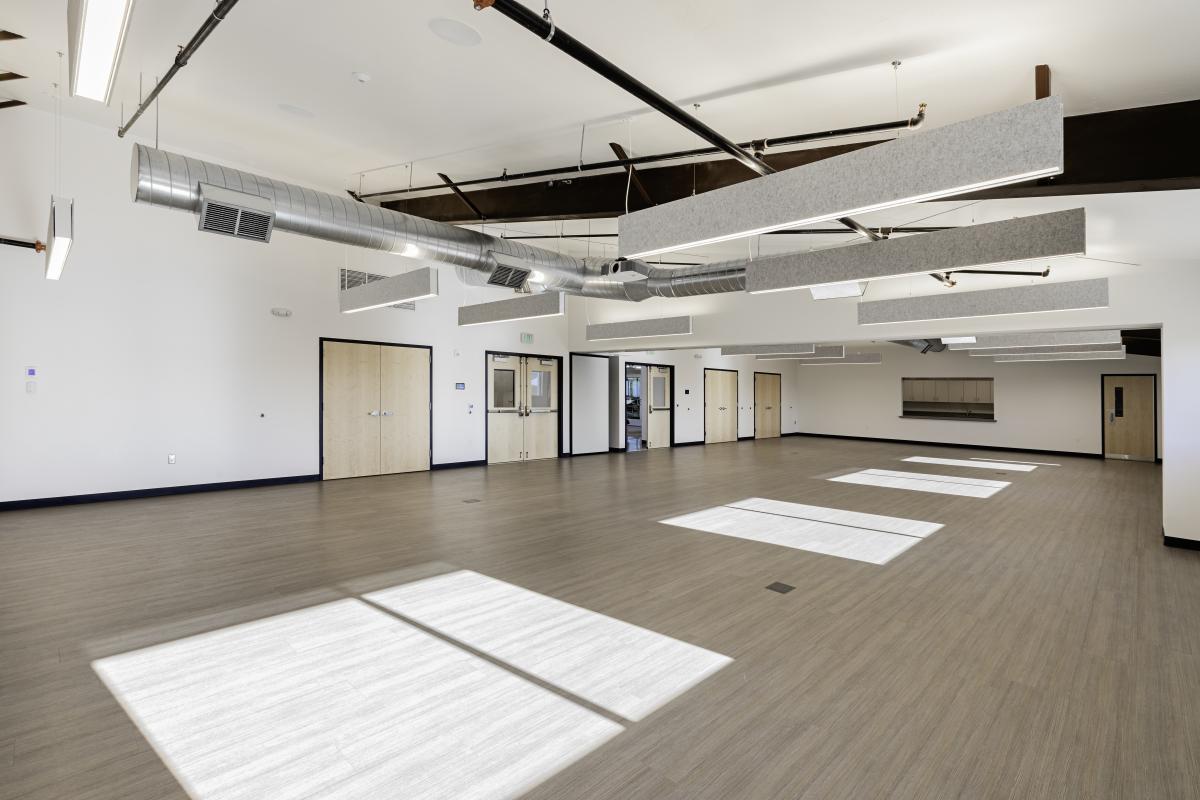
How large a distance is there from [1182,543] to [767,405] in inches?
529

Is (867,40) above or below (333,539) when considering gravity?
above

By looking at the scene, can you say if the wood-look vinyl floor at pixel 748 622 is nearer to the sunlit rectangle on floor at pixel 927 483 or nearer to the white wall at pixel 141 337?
the white wall at pixel 141 337

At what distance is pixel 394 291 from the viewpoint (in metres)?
7.48

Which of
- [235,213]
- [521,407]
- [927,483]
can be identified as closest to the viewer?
[235,213]

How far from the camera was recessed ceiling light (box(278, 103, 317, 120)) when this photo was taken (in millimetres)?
4941

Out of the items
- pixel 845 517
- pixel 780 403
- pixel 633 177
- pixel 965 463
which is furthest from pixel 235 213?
pixel 780 403

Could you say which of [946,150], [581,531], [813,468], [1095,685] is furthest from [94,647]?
[813,468]

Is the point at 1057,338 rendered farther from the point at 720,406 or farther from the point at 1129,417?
the point at 720,406

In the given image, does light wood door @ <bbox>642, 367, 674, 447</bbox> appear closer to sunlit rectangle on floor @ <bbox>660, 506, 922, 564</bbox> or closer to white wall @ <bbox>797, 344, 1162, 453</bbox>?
white wall @ <bbox>797, 344, 1162, 453</bbox>

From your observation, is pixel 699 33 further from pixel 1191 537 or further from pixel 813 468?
pixel 813 468

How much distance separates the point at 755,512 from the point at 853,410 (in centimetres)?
1345

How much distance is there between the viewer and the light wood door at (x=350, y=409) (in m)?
9.44

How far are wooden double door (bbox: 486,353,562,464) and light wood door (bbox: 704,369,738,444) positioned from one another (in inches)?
218

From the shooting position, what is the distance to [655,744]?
2.42m
